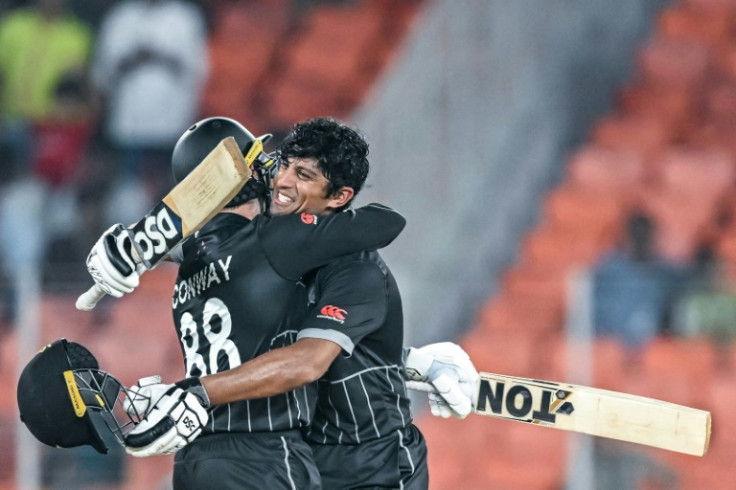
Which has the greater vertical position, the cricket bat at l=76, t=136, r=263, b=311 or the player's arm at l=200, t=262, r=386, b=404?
the cricket bat at l=76, t=136, r=263, b=311

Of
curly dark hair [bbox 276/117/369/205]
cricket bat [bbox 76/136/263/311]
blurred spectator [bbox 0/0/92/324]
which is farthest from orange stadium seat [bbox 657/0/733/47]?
cricket bat [bbox 76/136/263/311]

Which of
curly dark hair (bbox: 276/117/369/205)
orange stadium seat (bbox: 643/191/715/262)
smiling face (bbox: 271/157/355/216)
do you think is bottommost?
orange stadium seat (bbox: 643/191/715/262)

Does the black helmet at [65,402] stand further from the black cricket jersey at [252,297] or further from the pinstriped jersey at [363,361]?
the pinstriped jersey at [363,361]

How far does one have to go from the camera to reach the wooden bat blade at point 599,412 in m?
3.67

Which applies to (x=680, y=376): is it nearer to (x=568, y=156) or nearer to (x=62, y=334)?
(x=568, y=156)

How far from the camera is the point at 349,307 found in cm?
343

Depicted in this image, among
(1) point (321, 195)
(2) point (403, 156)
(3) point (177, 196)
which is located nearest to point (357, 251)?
(1) point (321, 195)

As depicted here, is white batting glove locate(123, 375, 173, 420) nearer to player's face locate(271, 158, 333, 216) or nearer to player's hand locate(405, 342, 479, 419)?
player's face locate(271, 158, 333, 216)

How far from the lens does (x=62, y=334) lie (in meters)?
6.57

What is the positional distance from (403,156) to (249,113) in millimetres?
1418

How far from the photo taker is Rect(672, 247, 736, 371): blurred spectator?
6.10 metres

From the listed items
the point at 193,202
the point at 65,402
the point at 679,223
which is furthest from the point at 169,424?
the point at 679,223

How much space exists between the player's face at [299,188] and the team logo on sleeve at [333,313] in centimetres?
35

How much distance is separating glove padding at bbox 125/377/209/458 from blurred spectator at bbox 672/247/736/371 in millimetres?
3486
